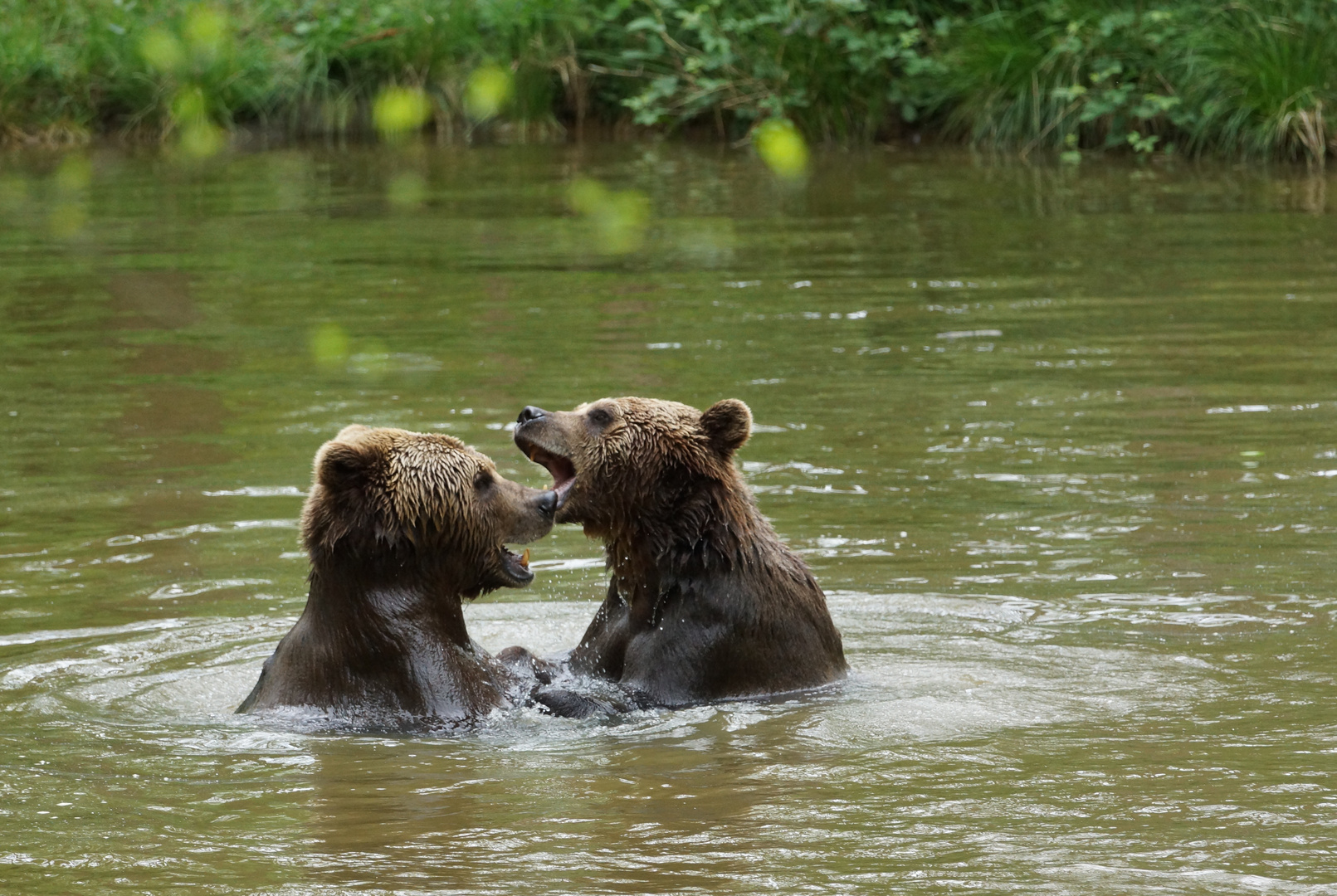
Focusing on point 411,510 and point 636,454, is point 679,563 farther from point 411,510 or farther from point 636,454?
point 411,510

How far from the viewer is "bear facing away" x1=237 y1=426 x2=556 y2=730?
7.61 m

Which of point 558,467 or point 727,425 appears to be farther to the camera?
point 558,467

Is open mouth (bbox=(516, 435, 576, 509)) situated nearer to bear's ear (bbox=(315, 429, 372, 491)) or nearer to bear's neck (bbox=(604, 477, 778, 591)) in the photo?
bear's neck (bbox=(604, 477, 778, 591))

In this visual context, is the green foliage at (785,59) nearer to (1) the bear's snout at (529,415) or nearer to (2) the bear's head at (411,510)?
(1) the bear's snout at (529,415)

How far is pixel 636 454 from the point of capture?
8.59m

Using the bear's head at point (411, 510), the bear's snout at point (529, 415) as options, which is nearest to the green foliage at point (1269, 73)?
the bear's snout at point (529, 415)

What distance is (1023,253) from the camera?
65.2 feet

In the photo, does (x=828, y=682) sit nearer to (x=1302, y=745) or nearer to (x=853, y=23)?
(x=1302, y=745)

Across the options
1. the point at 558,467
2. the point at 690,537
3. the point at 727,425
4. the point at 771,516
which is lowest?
the point at 771,516

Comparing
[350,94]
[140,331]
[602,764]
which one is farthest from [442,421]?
[350,94]

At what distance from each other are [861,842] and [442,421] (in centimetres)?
767

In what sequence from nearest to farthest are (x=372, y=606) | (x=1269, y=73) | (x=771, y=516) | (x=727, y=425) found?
(x=372, y=606), (x=727, y=425), (x=771, y=516), (x=1269, y=73)

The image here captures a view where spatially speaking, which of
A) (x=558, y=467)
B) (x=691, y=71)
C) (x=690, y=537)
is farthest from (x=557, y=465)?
(x=691, y=71)

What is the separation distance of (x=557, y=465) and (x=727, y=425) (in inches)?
32.6
